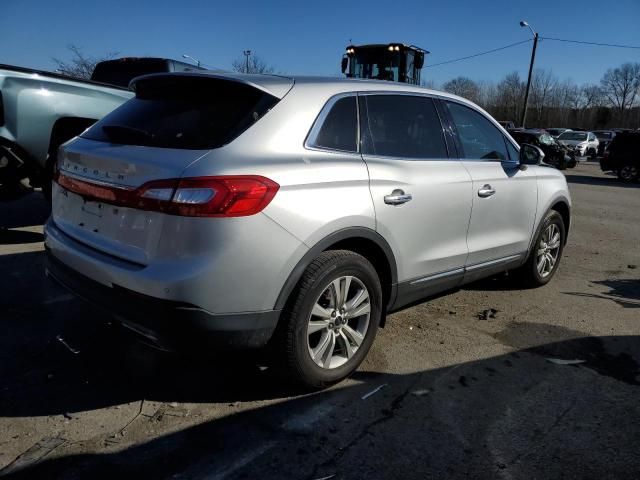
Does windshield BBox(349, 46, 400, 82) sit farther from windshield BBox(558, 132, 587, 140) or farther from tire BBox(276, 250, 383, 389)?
windshield BBox(558, 132, 587, 140)

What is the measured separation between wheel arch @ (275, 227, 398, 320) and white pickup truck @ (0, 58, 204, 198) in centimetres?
333

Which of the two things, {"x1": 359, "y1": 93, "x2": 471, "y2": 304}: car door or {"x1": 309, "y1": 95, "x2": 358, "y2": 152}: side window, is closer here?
{"x1": 309, "y1": 95, "x2": 358, "y2": 152}: side window

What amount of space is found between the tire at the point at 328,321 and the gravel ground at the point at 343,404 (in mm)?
157

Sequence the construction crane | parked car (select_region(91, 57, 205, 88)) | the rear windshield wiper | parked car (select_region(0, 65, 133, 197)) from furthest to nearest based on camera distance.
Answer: the construction crane, parked car (select_region(91, 57, 205, 88)), parked car (select_region(0, 65, 133, 197)), the rear windshield wiper

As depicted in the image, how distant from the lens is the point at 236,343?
2.56m

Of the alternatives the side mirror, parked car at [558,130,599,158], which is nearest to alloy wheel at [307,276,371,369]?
the side mirror

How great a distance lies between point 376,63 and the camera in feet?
46.3

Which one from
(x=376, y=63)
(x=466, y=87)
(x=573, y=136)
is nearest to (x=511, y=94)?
(x=466, y=87)

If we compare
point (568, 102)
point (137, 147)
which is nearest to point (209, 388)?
point (137, 147)

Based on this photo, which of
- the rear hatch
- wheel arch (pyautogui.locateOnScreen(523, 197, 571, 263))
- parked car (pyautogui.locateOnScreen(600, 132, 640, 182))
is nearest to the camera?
the rear hatch

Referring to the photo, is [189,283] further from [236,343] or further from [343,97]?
[343,97]

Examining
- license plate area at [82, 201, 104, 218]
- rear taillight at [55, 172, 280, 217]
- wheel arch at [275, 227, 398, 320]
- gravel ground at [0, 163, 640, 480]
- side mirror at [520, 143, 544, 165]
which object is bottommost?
gravel ground at [0, 163, 640, 480]

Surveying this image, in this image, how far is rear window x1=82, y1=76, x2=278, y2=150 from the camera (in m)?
2.64

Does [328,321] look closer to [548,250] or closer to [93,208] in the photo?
[93,208]
